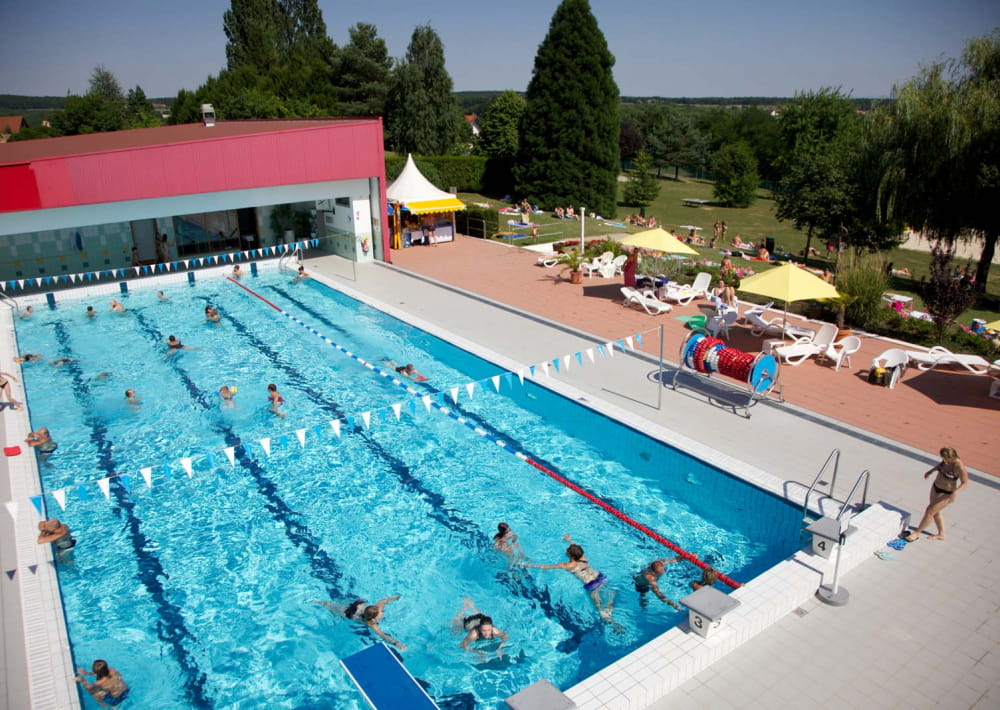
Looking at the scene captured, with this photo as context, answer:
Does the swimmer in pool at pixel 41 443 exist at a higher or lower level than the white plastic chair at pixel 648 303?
lower

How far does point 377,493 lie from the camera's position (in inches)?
384

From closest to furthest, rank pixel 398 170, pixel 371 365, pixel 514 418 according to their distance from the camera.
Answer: pixel 514 418
pixel 371 365
pixel 398 170

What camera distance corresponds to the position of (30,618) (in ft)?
22.9

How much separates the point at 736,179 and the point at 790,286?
3712 centimetres

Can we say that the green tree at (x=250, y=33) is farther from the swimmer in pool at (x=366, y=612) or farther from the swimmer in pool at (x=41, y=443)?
the swimmer in pool at (x=366, y=612)

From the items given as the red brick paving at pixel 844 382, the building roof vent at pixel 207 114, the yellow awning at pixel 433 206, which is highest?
the building roof vent at pixel 207 114

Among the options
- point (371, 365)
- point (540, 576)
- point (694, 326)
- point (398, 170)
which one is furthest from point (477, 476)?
point (398, 170)

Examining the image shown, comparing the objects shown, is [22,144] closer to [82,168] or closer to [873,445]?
[82,168]

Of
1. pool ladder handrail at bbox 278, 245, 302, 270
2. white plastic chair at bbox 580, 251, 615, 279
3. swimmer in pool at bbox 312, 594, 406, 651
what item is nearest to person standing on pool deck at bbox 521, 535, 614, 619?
swimmer in pool at bbox 312, 594, 406, 651

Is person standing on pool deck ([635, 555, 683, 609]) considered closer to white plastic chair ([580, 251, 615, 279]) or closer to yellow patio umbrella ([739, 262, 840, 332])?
yellow patio umbrella ([739, 262, 840, 332])

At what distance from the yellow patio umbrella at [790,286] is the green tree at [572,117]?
21244 millimetres

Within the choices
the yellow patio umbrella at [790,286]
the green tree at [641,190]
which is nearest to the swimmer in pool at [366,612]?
the yellow patio umbrella at [790,286]

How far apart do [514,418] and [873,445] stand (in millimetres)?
5476

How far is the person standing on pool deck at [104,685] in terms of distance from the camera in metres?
6.21
